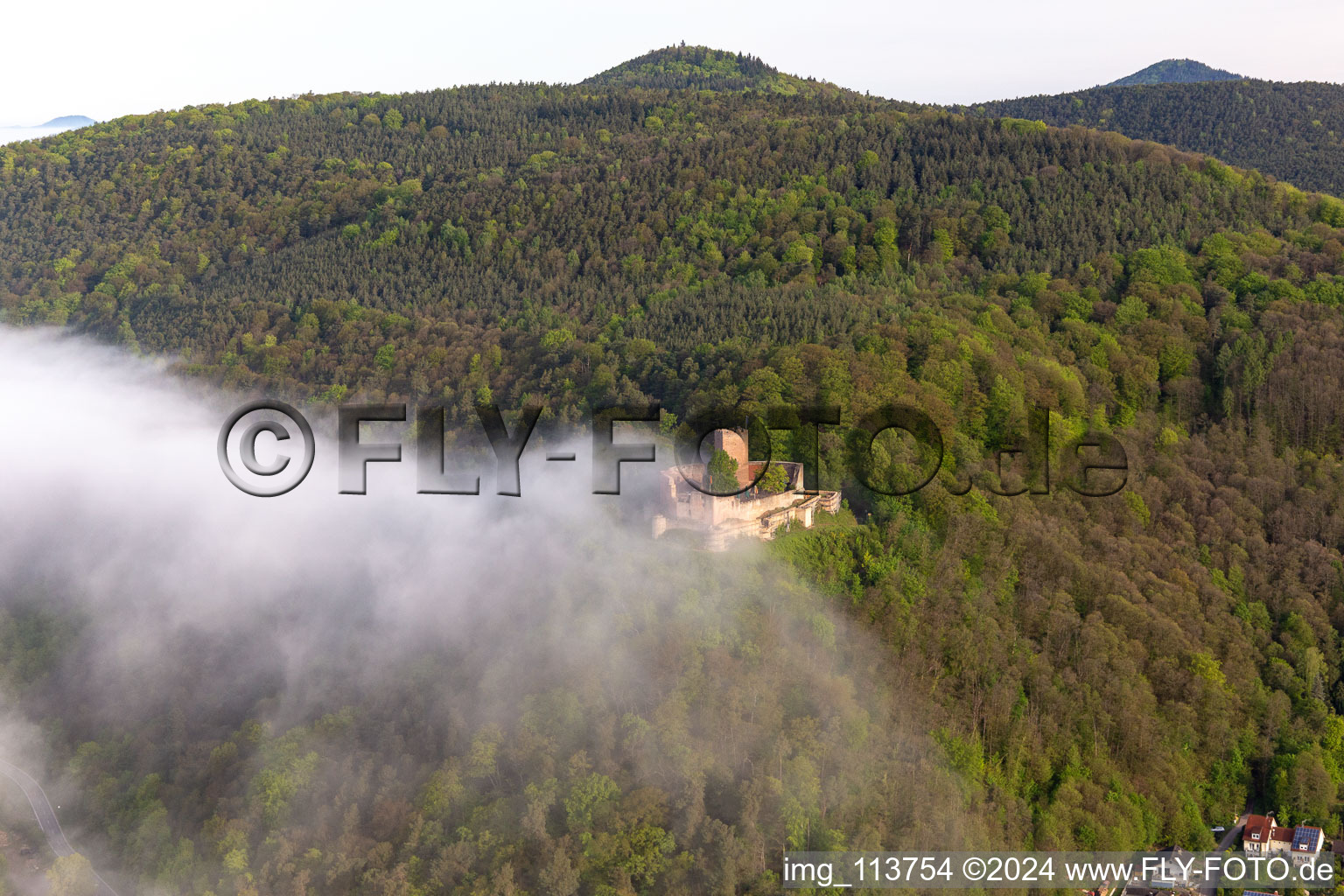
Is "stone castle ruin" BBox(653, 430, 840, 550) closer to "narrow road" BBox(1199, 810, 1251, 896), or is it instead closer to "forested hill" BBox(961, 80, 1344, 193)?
"narrow road" BBox(1199, 810, 1251, 896)

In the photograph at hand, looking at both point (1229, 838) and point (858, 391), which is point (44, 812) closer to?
point (858, 391)

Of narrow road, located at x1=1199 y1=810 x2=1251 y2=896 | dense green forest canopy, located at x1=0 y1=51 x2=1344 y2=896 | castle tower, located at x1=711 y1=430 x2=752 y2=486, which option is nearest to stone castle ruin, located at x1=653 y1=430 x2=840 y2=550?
castle tower, located at x1=711 y1=430 x2=752 y2=486

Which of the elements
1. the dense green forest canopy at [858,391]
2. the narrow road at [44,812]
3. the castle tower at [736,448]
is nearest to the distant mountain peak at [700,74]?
the dense green forest canopy at [858,391]

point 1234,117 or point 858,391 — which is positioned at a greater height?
point 1234,117

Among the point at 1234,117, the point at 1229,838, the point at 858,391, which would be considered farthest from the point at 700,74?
the point at 1229,838

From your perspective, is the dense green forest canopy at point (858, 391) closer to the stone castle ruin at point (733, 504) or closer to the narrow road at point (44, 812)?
the stone castle ruin at point (733, 504)

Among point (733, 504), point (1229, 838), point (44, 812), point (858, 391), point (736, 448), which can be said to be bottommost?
point (44, 812)

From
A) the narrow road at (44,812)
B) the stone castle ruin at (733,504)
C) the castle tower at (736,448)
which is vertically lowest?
the narrow road at (44,812)
